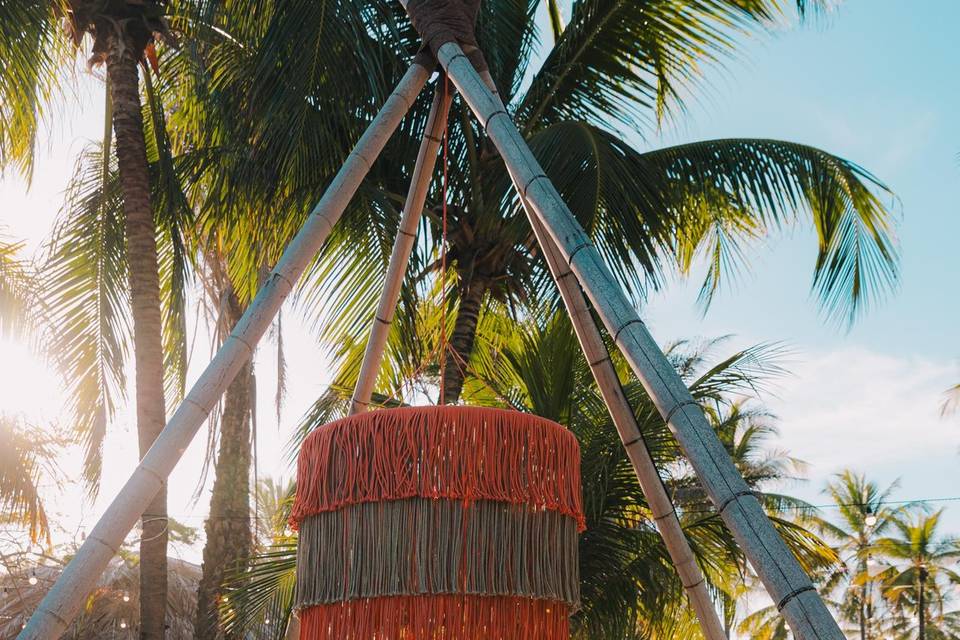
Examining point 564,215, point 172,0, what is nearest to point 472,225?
point 172,0

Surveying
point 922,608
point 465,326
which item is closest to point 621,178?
point 465,326

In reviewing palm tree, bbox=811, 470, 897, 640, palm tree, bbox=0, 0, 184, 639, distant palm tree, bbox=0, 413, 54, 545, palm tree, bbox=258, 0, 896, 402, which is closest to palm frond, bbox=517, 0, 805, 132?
palm tree, bbox=258, 0, 896, 402

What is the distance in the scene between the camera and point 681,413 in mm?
2896

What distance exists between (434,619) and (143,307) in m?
3.92

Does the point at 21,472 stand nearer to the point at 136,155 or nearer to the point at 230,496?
the point at 230,496

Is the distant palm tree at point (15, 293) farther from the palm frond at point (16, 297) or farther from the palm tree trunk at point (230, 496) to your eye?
the palm tree trunk at point (230, 496)

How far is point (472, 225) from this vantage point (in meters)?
7.10

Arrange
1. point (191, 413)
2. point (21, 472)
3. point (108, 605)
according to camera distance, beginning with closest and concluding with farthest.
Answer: point (191, 413)
point (21, 472)
point (108, 605)

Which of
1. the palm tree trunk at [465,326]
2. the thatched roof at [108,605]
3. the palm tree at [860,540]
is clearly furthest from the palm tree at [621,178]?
the palm tree at [860,540]

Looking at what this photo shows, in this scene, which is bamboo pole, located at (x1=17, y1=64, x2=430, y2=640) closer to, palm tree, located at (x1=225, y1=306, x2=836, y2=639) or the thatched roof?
palm tree, located at (x1=225, y1=306, x2=836, y2=639)

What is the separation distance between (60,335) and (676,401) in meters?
5.66

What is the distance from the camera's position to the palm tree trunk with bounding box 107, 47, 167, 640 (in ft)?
20.9

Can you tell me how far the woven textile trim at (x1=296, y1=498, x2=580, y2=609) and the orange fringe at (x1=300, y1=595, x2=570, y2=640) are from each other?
0.10 ft

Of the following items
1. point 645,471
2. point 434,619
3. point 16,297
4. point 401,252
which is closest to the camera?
point 434,619
